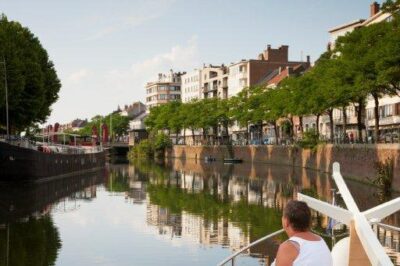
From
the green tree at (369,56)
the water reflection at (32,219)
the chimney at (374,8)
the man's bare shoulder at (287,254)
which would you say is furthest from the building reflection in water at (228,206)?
the chimney at (374,8)

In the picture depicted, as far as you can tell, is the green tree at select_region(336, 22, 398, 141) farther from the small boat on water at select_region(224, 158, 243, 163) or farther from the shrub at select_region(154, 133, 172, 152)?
the shrub at select_region(154, 133, 172, 152)

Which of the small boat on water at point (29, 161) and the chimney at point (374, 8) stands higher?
the chimney at point (374, 8)

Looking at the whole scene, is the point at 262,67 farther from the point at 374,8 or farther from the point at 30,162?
the point at 30,162

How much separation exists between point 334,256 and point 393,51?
45.9 metres

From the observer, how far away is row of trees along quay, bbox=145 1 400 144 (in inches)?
2237

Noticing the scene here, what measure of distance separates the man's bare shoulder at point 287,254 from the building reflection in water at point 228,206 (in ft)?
29.3

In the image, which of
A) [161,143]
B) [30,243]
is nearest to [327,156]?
[30,243]

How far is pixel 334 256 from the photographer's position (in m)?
11.3

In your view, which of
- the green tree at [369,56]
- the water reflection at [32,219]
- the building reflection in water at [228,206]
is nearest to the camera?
the water reflection at [32,219]

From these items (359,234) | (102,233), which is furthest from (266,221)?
(359,234)

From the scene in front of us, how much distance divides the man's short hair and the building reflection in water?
340 inches

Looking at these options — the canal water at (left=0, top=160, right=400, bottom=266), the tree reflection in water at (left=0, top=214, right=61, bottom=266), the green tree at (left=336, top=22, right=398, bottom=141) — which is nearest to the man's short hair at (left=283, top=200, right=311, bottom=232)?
the canal water at (left=0, top=160, right=400, bottom=266)

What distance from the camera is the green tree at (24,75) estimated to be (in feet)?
235

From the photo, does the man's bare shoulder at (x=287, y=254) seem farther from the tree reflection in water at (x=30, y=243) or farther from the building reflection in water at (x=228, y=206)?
the tree reflection in water at (x=30, y=243)
